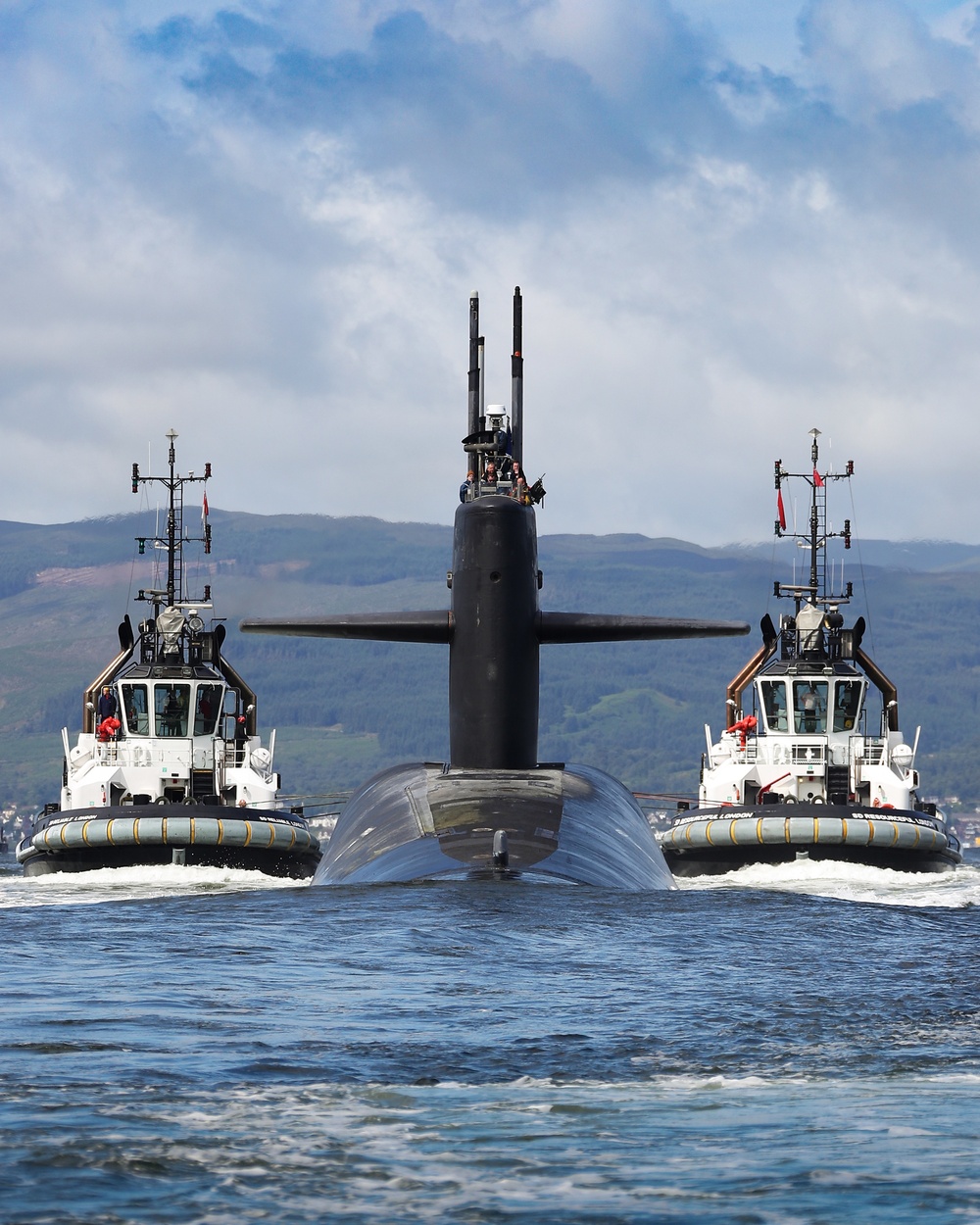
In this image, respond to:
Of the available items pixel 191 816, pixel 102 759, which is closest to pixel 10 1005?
pixel 191 816

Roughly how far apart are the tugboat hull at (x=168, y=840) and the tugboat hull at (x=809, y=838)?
10.6 m

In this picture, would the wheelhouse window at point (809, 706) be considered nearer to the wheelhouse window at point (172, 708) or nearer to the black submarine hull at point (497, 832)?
the wheelhouse window at point (172, 708)

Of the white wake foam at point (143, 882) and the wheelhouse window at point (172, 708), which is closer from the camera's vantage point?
the white wake foam at point (143, 882)

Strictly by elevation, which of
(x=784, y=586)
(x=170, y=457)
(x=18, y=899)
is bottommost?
(x=18, y=899)

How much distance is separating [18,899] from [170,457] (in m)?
32.2

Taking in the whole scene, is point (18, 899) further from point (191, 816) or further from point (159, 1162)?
point (159, 1162)

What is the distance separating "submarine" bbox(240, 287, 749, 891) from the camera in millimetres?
24391

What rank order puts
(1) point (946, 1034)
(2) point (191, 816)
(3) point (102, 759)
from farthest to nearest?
(3) point (102, 759)
(2) point (191, 816)
(1) point (946, 1034)

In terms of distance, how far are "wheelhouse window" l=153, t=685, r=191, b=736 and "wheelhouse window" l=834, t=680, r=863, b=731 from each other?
65.9ft

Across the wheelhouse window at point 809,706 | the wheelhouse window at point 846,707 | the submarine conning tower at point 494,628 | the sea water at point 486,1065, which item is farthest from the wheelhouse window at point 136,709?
the sea water at point 486,1065

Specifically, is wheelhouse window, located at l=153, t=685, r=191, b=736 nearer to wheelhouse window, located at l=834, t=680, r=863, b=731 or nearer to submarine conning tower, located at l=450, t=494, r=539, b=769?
wheelhouse window, located at l=834, t=680, r=863, b=731

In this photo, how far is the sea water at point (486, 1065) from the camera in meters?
8.92

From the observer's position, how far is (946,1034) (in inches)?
533

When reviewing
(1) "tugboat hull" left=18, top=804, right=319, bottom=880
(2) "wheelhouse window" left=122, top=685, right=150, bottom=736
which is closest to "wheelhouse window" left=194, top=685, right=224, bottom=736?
(2) "wheelhouse window" left=122, top=685, right=150, bottom=736
